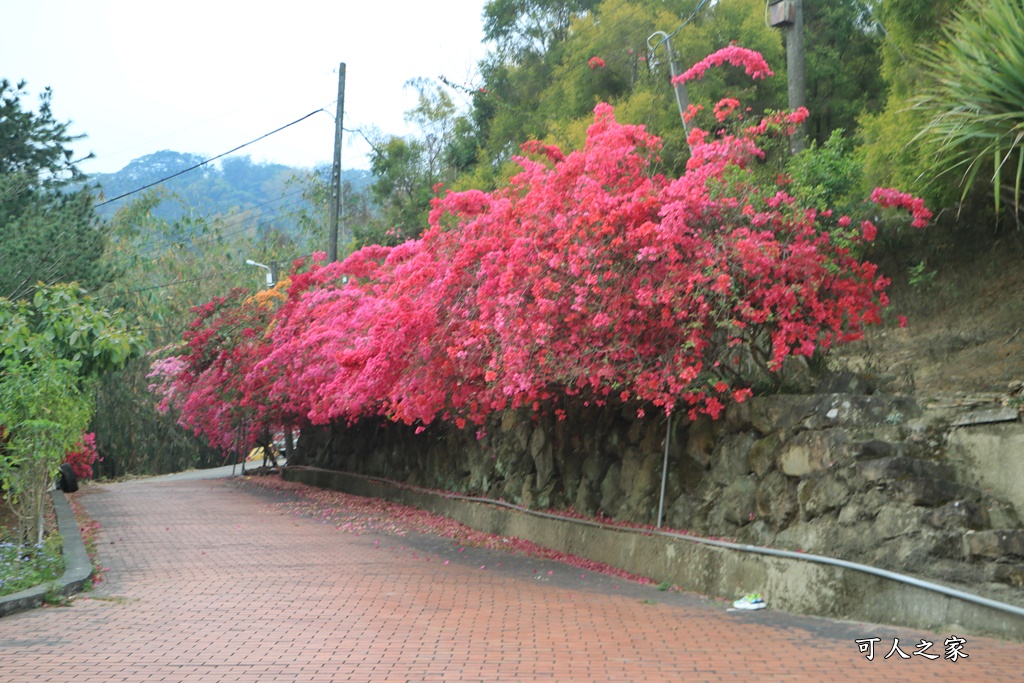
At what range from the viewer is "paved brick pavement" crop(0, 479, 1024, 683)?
23.1ft

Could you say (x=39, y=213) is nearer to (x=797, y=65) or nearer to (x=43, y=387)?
(x=43, y=387)

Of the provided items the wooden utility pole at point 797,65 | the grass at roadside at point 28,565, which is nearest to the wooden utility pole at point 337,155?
the wooden utility pole at point 797,65

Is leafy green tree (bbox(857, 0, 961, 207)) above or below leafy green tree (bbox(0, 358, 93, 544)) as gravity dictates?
above

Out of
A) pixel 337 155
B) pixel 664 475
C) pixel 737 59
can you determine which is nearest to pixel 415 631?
pixel 664 475

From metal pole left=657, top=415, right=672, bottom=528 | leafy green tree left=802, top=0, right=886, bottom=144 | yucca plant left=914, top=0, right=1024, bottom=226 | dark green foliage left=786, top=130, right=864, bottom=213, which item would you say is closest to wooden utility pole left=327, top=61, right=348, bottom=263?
leafy green tree left=802, top=0, right=886, bottom=144

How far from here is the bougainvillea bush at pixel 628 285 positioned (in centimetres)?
1043

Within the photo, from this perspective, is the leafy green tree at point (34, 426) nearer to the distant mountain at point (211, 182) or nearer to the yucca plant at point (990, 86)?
the yucca plant at point (990, 86)

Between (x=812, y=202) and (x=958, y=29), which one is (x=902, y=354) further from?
(x=958, y=29)

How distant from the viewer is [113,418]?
39375 mm

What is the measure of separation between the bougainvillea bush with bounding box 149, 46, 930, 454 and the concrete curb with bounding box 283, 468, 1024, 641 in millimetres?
1619

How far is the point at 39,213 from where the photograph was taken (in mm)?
20031

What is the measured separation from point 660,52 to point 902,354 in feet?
36.5

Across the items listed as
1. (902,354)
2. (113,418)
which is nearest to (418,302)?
(902,354)

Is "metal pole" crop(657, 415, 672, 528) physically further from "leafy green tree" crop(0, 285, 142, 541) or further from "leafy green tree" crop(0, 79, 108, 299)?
"leafy green tree" crop(0, 79, 108, 299)
